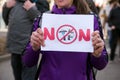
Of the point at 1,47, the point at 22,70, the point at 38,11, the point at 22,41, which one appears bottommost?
the point at 1,47

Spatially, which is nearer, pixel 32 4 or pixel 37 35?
pixel 37 35

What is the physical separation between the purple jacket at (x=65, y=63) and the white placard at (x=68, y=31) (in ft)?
0.26

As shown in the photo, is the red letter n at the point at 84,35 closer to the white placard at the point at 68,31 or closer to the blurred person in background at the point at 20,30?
the white placard at the point at 68,31

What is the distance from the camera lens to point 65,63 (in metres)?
3.23

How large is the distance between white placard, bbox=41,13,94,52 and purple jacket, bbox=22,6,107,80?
0.08 metres

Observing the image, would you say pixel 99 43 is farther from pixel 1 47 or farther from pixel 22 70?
pixel 1 47

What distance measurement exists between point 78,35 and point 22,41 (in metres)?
2.39

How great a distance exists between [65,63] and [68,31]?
0.24 metres

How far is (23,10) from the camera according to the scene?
546 centimetres

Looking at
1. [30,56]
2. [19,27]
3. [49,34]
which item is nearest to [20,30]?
[19,27]

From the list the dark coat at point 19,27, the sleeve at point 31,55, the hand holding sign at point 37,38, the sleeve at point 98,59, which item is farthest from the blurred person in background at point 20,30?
the hand holding sign at point 37,38

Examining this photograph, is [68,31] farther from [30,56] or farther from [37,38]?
[30,56]

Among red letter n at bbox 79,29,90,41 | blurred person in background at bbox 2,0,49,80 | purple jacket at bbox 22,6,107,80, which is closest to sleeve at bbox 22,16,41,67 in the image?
purple jacket at bbox 22,6,107,80

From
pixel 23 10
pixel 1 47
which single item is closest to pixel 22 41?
pixel 23 10
